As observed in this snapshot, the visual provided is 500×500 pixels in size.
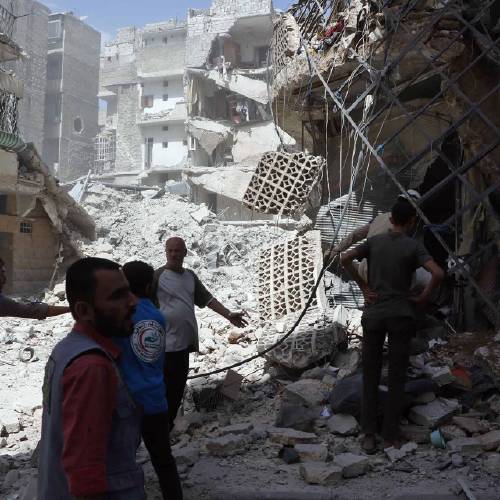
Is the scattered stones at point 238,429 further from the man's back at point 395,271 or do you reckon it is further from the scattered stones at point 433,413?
the man's back at point 395,271

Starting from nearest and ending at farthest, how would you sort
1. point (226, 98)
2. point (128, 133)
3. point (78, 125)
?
point (226, 98)
point (128, 133)
point (78, 125)

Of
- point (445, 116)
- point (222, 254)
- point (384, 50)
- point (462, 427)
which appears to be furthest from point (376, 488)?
point (222, 254)

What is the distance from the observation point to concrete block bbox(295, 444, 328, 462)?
3822mm

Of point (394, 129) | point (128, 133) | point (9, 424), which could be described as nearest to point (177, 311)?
point (9, 424)

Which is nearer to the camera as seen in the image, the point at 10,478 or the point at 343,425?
the point at 10,478

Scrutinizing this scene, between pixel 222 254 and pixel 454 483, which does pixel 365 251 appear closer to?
pixel 454 483

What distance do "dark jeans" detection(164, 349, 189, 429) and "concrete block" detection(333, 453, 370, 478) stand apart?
1.13 m

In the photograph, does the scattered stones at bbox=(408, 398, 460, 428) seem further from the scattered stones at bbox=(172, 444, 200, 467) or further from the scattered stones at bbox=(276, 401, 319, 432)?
the scattered stones at bbox=(172, 444, 200, 467)

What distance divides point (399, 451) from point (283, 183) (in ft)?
14.3

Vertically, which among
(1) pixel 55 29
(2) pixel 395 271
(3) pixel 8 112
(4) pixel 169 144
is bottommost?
(2) pixel 395 271

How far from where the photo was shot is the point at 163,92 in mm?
40844

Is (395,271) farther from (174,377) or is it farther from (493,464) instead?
(174,377)

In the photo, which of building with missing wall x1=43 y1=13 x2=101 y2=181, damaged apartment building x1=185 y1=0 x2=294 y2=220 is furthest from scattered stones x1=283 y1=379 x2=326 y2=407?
building with missing wall x1=43 y1=13 x2=101 y2=181

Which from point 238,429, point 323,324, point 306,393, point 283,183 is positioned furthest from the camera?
point 283,183
